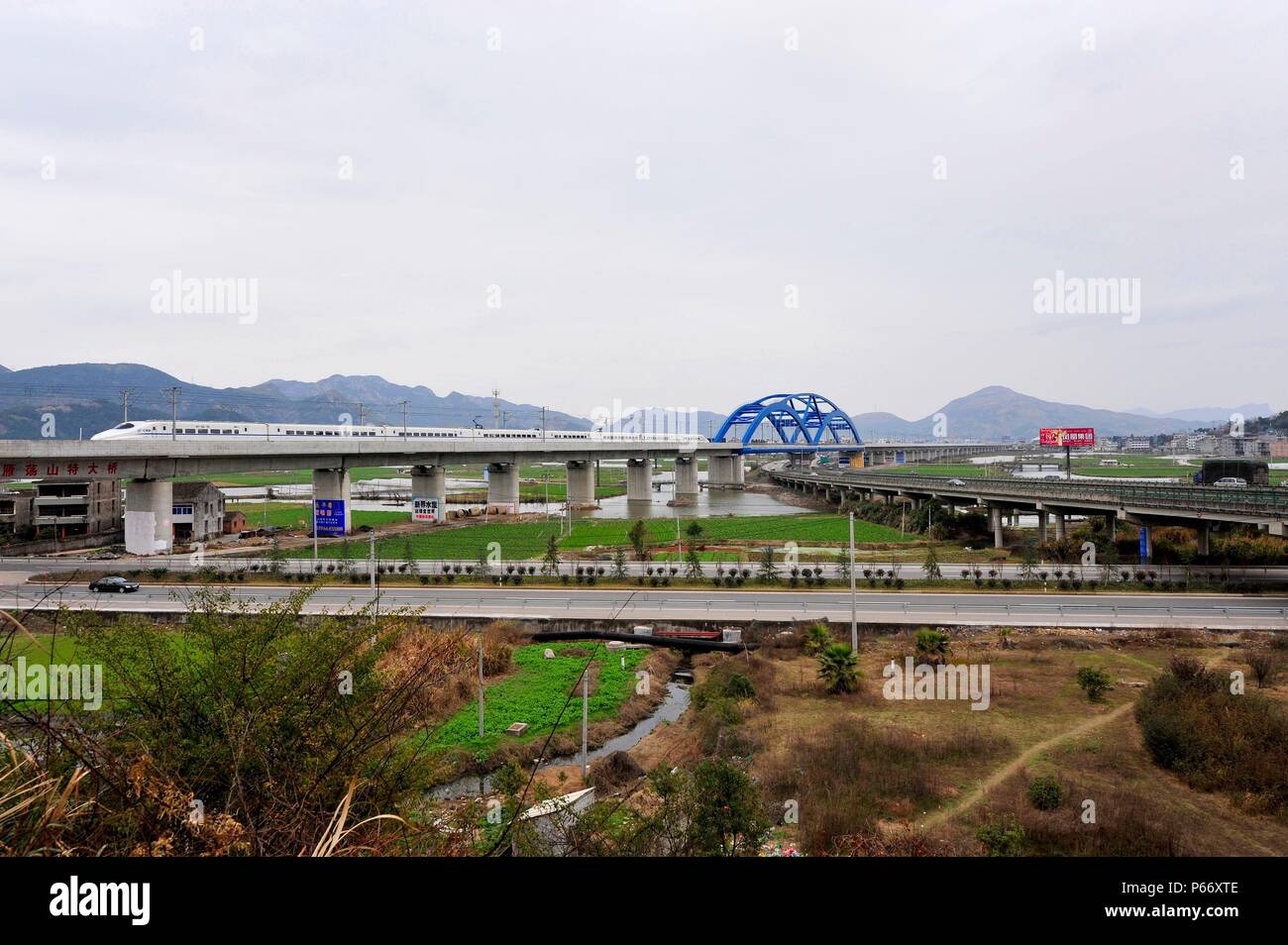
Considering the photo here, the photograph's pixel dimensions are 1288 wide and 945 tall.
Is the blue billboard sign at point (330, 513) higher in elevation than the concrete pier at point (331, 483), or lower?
lower

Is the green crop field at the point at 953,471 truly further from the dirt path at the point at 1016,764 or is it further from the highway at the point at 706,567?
the dirt path at the point at 1016,764

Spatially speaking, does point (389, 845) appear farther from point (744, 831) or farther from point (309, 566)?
point (309, 566)

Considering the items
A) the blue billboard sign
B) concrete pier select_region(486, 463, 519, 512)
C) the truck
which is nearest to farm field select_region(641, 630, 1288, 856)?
the blue billboard sign

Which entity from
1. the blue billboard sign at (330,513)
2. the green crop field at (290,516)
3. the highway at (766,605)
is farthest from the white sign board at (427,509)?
the highway at (766,605)

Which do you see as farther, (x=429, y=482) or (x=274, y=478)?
(x=274, y=478)

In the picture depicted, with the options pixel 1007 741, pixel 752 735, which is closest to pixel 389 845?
pixel 752 735

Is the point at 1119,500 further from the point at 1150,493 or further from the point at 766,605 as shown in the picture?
the point at 766,605

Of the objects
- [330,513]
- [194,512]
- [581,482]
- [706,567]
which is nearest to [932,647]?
[706,567]

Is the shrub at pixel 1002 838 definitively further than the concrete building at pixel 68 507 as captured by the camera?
No
